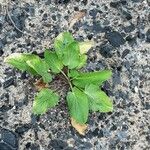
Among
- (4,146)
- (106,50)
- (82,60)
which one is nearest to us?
(4,146)

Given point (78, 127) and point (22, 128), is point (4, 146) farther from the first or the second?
point (78, 127)

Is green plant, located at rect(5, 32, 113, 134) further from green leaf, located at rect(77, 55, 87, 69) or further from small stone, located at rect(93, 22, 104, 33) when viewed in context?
small stone, located at rect(93, 22, 104, 33)

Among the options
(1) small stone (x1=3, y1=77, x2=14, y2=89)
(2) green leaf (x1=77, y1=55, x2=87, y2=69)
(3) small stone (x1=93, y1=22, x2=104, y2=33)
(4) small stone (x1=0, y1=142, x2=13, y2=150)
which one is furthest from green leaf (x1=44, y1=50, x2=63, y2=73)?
(4) small stone (x1=0, y1=142, x2=13, y2=150)

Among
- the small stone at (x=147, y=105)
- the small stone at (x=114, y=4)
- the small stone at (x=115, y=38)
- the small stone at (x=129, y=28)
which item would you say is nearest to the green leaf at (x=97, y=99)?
the small stone at (x=147, y=105)

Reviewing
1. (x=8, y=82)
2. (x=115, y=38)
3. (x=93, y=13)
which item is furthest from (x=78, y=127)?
(x=93, y=13)

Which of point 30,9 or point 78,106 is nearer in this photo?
point 78,106

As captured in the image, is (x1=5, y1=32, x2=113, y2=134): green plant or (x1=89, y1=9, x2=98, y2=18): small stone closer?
(x1=5, y1=32, x2=113, y2=134): green plant
